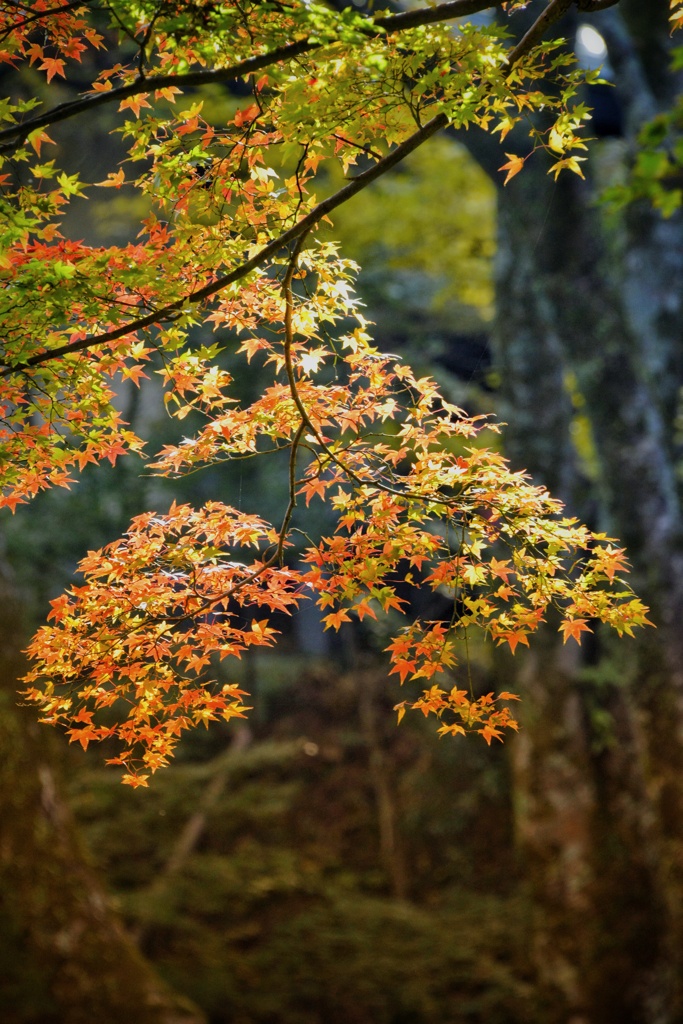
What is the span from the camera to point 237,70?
1.72 meters

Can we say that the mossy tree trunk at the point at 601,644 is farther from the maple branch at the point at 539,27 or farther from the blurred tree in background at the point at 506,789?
the maple branch at the point at 539,27

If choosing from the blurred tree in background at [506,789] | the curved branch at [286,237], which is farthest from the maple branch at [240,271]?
the blurred tree in background at [506,789]

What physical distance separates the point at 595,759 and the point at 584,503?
1.48 m

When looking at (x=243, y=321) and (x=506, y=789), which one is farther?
(x=506, y=789)

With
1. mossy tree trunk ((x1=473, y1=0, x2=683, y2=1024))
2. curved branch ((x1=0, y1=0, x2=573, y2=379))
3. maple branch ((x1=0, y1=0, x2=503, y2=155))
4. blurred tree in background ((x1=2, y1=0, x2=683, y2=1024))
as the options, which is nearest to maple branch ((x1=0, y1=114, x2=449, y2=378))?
curved branch ((x1=0, y1=0, x2=573, y2=379))

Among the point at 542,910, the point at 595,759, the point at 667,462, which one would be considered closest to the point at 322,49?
the point at 667,462

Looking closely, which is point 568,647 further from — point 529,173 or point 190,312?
point 190,312

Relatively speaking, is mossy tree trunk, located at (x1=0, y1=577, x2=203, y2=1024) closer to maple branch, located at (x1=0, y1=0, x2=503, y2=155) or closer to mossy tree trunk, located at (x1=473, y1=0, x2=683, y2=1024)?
mossy tree trunk, located at (x1=473, y1=0, x2=683, y2=1024)

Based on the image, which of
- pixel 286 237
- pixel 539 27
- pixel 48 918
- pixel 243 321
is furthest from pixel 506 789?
pixel 539 27

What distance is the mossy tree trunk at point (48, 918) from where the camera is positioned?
152 inches

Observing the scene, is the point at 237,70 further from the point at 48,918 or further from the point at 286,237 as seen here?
the point at 48,918

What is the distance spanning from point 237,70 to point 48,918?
12.4ft

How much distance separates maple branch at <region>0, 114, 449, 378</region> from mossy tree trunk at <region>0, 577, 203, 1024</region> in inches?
113

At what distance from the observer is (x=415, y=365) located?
7211 millimetres
